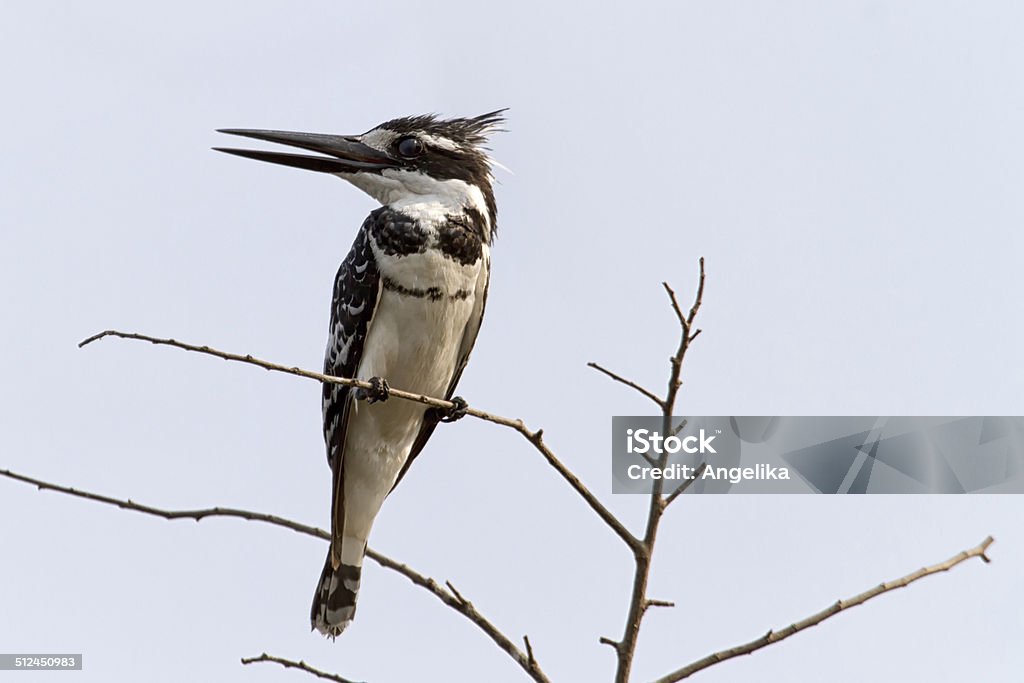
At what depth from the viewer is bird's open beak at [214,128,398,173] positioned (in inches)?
235

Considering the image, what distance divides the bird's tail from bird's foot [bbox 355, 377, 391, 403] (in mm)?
990

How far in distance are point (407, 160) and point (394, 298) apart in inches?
31.3

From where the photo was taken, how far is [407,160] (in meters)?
5.96

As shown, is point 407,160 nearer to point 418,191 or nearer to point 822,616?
point 418,191

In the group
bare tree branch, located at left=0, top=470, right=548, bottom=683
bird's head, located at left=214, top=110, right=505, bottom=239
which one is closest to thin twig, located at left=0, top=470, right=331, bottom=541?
bare tree branch, located at left=0, top=470, right=548, bottom=683

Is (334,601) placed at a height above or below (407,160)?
below

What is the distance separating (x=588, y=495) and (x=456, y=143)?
297cm

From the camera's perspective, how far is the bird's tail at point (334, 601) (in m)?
6.04

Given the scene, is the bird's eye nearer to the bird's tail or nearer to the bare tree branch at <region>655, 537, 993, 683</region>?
the bird's tail

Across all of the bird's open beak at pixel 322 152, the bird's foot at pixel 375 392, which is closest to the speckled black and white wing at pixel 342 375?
the bird's foot at pixel 375 392

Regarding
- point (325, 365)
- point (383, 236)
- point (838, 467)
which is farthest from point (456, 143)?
point (838, 467)

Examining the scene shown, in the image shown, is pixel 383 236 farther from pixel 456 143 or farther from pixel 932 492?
pixel 932 492

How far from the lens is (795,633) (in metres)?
3.29

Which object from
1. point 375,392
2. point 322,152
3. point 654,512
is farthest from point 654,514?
point 322,152
